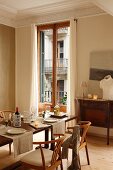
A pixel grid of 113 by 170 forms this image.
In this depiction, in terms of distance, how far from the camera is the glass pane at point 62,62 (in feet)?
18.9

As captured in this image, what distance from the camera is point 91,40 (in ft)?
17.0

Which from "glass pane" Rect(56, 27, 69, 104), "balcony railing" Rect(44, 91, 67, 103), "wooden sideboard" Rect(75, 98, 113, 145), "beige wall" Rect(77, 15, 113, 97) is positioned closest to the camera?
"wooden sideboard" Rect(75, 98, 113, 145)

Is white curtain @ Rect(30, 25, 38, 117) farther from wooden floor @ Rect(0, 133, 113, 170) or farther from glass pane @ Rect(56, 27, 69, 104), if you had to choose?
wooden floor @ Rect(0, 133, 113, 170)

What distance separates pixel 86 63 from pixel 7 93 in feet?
7.78

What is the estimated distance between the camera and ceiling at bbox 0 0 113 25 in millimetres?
5031

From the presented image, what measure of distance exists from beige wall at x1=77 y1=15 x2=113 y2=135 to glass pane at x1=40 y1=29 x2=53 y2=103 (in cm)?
98

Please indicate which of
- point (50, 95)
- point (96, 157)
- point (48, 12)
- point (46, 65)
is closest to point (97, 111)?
point (96, 157)

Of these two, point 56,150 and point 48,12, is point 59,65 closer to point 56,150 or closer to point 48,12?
point 48,12

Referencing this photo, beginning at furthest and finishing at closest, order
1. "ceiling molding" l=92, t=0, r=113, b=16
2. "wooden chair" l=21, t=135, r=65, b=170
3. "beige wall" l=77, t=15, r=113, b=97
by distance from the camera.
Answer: "beige wall" l=77, t=15, r=113, b=97 < "ceiling molding" l=92, t=0, r=113, b=16 < "wooden chair" l=21, t=135, r=65, b=170

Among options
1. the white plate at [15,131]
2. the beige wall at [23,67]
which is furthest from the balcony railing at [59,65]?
the white plate at [15,131]

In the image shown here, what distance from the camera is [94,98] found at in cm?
482

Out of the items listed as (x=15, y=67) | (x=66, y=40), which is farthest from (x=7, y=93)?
(x=66, y=40)

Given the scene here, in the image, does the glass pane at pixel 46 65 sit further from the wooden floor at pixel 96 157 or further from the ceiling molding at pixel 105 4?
the ceiling molding at pixel 105 4

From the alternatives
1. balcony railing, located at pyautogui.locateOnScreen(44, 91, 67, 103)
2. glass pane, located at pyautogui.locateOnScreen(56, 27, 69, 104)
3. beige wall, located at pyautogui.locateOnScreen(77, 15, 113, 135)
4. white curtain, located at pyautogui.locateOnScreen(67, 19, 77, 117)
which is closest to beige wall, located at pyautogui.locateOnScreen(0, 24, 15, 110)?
balcony railing, located at pyautogui.locateOnScreen(44, 91, 67, 103)
